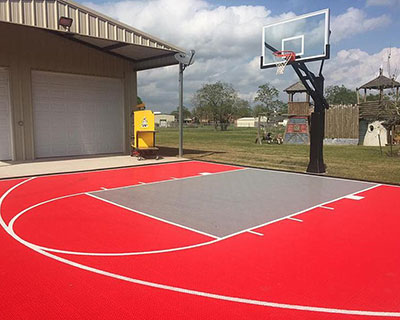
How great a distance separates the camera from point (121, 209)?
19.7 ft

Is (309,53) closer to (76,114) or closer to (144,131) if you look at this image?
(144,131)

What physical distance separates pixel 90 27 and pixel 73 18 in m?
0.56

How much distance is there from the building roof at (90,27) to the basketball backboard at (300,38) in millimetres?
3522

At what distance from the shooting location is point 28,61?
489 inches

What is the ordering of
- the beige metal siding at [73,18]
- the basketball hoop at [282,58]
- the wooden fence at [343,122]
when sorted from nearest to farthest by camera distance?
the beige metal siding at [73,18] → the basketball hoop at [282,58] → the wooden fence at [343,122]

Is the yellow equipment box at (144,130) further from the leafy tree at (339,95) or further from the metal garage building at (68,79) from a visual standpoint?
the leafy tree at (339,95)

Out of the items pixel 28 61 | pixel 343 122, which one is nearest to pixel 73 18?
pixel 28 61

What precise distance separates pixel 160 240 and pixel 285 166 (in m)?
8.35

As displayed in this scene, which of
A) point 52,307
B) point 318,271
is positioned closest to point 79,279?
point 52,307

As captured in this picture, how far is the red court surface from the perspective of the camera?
2840mm

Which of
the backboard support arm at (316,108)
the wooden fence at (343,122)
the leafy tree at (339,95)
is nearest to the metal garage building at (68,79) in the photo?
the backboard support arm at (316,108)

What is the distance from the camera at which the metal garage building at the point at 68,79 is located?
10.8 metres

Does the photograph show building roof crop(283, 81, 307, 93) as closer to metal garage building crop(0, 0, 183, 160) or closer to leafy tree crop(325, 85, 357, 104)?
metal garage building crop(0, 0, 183, 160)

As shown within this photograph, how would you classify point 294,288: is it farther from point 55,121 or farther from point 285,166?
point 55,121
